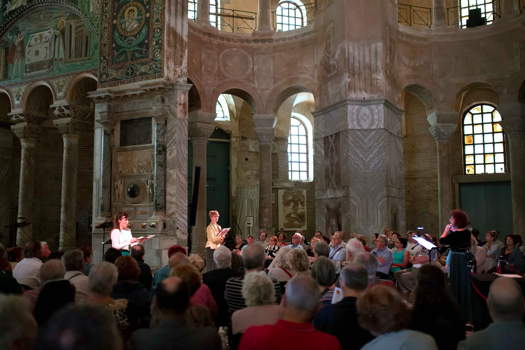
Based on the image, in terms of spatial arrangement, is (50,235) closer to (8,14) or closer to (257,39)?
(8,14)

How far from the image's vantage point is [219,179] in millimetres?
22500

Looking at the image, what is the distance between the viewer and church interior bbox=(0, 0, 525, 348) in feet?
48.1

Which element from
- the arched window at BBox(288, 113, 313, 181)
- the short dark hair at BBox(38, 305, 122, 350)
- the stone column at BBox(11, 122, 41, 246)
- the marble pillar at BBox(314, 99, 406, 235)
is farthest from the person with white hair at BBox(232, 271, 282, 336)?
the arched window at BBox(288, 113, 313, 181)

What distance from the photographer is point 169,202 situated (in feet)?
46.5

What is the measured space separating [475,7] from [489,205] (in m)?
7.77

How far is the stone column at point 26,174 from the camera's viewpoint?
17812 millimetres

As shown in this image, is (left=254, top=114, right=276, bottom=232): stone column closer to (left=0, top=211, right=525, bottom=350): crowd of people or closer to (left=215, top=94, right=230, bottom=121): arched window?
(left=215, top=94, right=230, bottom=121): arched window

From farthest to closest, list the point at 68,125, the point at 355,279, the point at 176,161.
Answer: the point at 68,125 → the point at 176,161 → the point at 355,279

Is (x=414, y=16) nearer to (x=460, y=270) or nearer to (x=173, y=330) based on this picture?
(x=460, y=270)

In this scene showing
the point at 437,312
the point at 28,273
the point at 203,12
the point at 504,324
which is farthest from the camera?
the point at 203,12

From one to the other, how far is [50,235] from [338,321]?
17973 mm

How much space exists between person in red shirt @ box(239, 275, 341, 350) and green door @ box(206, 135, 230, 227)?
19.1 meters

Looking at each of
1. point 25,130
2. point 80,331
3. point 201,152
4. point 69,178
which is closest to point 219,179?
point 201,152

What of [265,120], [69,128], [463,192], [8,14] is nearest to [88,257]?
[69,128]
